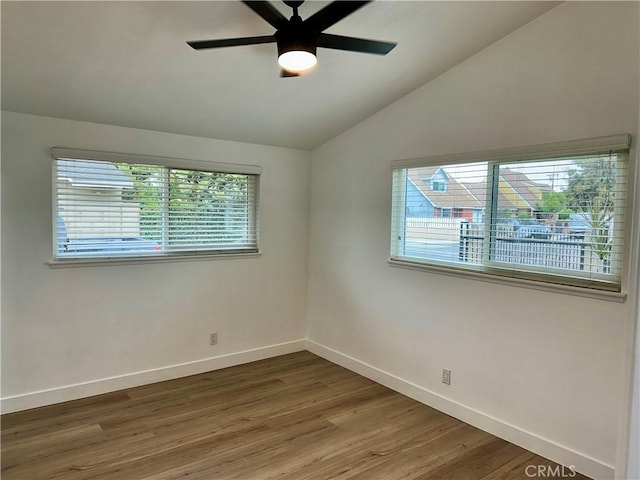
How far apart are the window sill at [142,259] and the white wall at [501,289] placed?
1.10 metres

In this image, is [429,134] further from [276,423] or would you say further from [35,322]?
[35,322]

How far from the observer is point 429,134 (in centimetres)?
328

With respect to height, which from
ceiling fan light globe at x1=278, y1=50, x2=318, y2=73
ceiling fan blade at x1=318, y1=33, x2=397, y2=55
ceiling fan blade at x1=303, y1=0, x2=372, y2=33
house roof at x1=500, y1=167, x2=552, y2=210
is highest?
ceiling fan blade at x1=303, y1=0, x2=372, y2=33

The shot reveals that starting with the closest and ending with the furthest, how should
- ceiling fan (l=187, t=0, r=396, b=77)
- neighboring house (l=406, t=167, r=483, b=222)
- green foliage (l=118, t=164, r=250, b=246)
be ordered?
ceiling fan (l=187, t=0, r=396, b=77)
neighboring house (l=406, t=167, r=483, b=222)
green foliage (l=118, t=164, r=250, b=246)

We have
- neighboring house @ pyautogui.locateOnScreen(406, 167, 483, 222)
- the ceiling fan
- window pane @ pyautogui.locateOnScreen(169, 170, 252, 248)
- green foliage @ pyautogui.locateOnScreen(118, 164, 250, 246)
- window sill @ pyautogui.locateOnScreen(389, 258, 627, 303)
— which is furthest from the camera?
window pane @ pyautogui.locateOnScreen(169, 170, 252, 248)

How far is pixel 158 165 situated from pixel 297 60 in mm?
1941

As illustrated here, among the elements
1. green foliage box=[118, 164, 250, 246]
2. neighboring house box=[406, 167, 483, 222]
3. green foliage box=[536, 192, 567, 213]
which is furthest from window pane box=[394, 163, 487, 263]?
green foliage box=[118, 164, 250, 246]

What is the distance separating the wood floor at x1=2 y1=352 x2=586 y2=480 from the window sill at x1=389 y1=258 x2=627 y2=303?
3.48ft

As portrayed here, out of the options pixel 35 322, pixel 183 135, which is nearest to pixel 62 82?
pixel 183 135

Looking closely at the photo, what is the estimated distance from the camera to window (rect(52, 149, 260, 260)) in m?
3.21

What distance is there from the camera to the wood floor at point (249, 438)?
242 centimetres

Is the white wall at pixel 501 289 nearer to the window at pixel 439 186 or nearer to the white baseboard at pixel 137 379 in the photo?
the window at pixel 439 186

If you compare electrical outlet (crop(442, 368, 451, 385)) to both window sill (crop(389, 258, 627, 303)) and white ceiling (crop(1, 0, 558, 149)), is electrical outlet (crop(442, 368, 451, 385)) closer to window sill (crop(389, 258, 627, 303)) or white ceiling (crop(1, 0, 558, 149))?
window sill (crop(389, 258, 627, 303))

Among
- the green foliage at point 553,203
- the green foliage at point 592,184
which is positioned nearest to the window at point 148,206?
the green foliage at point 553,203
